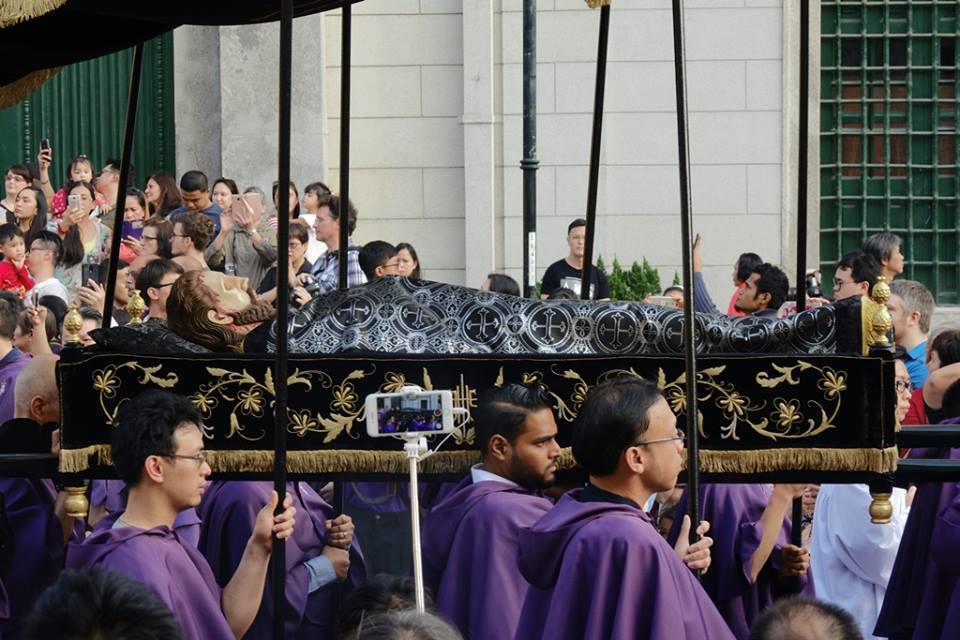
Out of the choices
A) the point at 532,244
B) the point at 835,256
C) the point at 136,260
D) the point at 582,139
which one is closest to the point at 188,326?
the point at 136,260

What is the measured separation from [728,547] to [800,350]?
32.0 inches

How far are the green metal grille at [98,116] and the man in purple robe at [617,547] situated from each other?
10414 mm

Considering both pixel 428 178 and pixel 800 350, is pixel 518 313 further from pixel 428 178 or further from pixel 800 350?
pixel 428 178

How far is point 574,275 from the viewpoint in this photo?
11.2m

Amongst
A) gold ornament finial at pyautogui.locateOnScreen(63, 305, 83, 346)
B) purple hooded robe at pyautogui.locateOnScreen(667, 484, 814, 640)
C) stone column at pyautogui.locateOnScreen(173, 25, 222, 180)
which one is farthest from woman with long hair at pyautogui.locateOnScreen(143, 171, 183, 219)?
purple hooded robe at pyautogui.locateOnScreen(667, 484, 814, 640)

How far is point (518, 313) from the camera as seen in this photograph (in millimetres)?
5824

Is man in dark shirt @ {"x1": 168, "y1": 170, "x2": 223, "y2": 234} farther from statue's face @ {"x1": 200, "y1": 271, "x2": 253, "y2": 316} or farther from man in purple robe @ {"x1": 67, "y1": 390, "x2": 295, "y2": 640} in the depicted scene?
man in purple robe @ {"x1": 67, "y1": 390, "x2": 295, "y2": 640}

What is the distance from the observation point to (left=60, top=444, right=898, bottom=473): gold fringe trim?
5.47m

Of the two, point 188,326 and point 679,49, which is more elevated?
point 679,49

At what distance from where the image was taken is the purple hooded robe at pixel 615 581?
4.63 meters

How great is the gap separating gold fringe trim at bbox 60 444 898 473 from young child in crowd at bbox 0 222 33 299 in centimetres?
508

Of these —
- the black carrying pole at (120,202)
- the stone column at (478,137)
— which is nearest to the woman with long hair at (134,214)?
the stone column at (478,137)

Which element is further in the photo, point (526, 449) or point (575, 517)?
point (526, 449)

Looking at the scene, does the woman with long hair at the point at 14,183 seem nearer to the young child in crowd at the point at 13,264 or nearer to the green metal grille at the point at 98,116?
the young child in crowd at the point at 13,264
